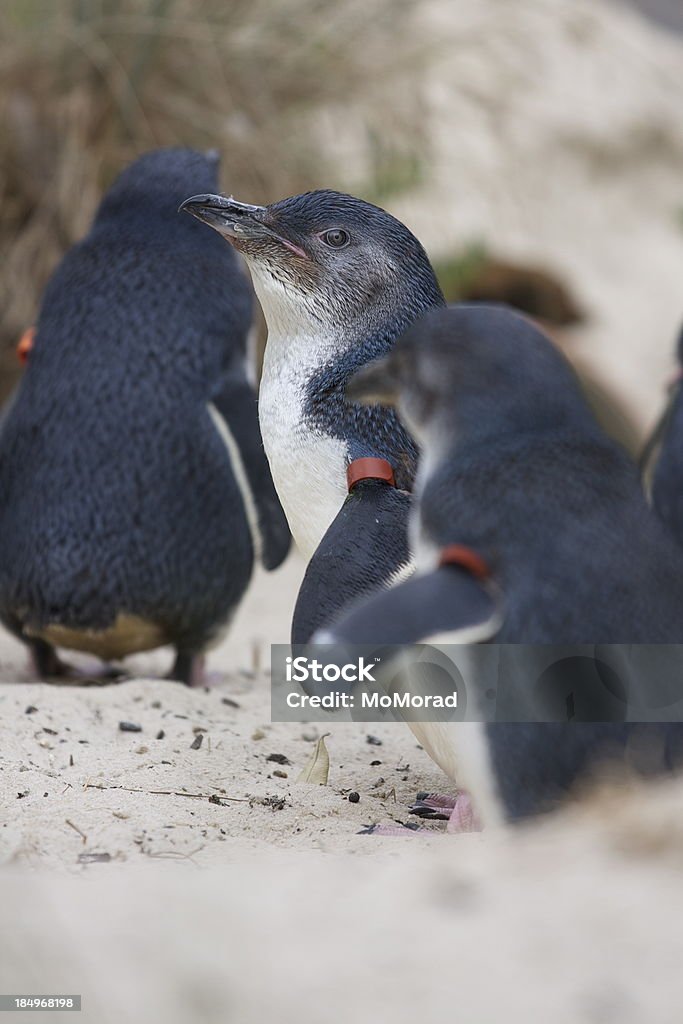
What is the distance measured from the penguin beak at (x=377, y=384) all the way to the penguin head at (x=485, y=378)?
0.06 meters

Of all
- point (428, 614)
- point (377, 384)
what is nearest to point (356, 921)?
point (428, 614)

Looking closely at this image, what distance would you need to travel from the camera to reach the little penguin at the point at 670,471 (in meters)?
4.67

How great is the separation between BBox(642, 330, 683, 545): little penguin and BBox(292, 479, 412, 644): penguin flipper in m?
1.97

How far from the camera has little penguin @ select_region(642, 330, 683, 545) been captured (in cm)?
467

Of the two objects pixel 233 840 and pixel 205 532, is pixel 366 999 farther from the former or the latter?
pixel 205 532

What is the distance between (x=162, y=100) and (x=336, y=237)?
12.1ft

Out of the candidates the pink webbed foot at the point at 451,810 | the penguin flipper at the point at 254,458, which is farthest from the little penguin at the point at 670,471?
the pink webbed foot at the point at 451,810

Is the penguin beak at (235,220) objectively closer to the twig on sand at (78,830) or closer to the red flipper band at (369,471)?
the red flipper band at (369,471)

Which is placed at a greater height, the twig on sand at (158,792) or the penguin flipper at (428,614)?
the penguin flipper at (428,614)

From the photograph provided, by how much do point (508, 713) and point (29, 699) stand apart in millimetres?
1625

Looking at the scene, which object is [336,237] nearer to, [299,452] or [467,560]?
[299,452]

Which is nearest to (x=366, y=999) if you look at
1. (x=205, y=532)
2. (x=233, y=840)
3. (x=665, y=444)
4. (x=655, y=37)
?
(x=233, y=840)

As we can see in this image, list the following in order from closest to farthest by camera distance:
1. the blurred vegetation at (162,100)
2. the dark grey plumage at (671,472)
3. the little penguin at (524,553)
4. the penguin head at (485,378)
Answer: the little penguin at (524,553) → the penguin head at (485,378) → the dark grey plumage at (671,472) → the blurred vegetation at (162,100)

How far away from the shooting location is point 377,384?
8.00 ft
